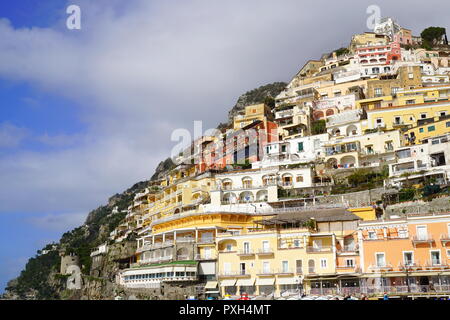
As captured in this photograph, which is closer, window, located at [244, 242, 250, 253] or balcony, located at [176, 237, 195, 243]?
window, located at [244, 242, 250, 253]

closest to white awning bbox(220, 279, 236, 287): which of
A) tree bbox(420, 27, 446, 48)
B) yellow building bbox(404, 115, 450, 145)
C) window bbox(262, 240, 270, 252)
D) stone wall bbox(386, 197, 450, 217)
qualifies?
window bbox(262, 240, 270, 252)

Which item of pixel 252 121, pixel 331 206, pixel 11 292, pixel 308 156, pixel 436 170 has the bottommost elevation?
pixel 11 292

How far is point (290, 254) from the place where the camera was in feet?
159

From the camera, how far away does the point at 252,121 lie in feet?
283

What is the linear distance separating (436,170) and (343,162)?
14.3 m

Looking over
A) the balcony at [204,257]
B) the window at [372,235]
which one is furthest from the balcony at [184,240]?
the window at [372,235]

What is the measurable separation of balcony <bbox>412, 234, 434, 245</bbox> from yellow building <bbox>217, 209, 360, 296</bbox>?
5.57 m

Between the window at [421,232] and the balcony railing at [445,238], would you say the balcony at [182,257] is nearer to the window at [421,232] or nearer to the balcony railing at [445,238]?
the window at [421,232]

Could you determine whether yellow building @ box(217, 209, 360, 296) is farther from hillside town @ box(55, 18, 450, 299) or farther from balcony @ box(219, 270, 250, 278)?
hillside town @ box(55, 18, 450, 299)

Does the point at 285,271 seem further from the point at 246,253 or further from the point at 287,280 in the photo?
the point at 246,253

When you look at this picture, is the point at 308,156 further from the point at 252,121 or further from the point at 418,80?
the point at 418,80

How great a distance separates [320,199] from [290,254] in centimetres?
1259

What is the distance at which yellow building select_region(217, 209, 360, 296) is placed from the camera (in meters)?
46.8
